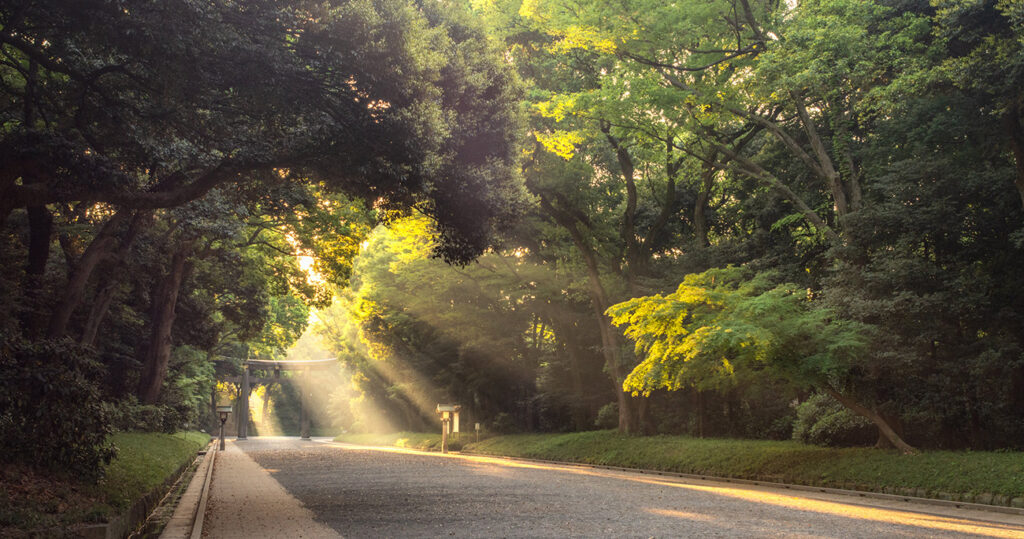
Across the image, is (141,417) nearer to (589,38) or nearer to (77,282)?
(77,282)

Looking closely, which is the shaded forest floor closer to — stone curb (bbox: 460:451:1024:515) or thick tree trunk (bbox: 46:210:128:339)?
stone curb (bbox: 460:451:1024:515)

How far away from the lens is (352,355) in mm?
56594

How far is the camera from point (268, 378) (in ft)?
244

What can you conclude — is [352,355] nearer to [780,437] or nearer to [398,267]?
[398,267]

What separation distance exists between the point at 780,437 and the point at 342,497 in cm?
1573

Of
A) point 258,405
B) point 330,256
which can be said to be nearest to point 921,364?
point 330,256

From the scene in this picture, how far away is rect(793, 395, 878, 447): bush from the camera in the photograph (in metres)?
19.2

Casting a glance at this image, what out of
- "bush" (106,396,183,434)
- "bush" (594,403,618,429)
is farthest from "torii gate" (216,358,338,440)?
"bush" (594,403,618,429)

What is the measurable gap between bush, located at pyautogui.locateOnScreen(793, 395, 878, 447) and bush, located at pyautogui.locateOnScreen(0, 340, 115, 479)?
52.7 feet

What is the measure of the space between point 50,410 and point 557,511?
6.82m

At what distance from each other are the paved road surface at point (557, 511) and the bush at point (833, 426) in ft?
12.6

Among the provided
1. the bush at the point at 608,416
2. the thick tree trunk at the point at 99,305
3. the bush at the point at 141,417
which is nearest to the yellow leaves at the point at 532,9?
the thick tree trunk at the point at 99,305

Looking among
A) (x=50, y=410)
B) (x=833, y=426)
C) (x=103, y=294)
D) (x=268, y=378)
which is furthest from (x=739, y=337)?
(x=268, y=378)

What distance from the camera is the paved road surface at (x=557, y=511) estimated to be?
9492 mm
